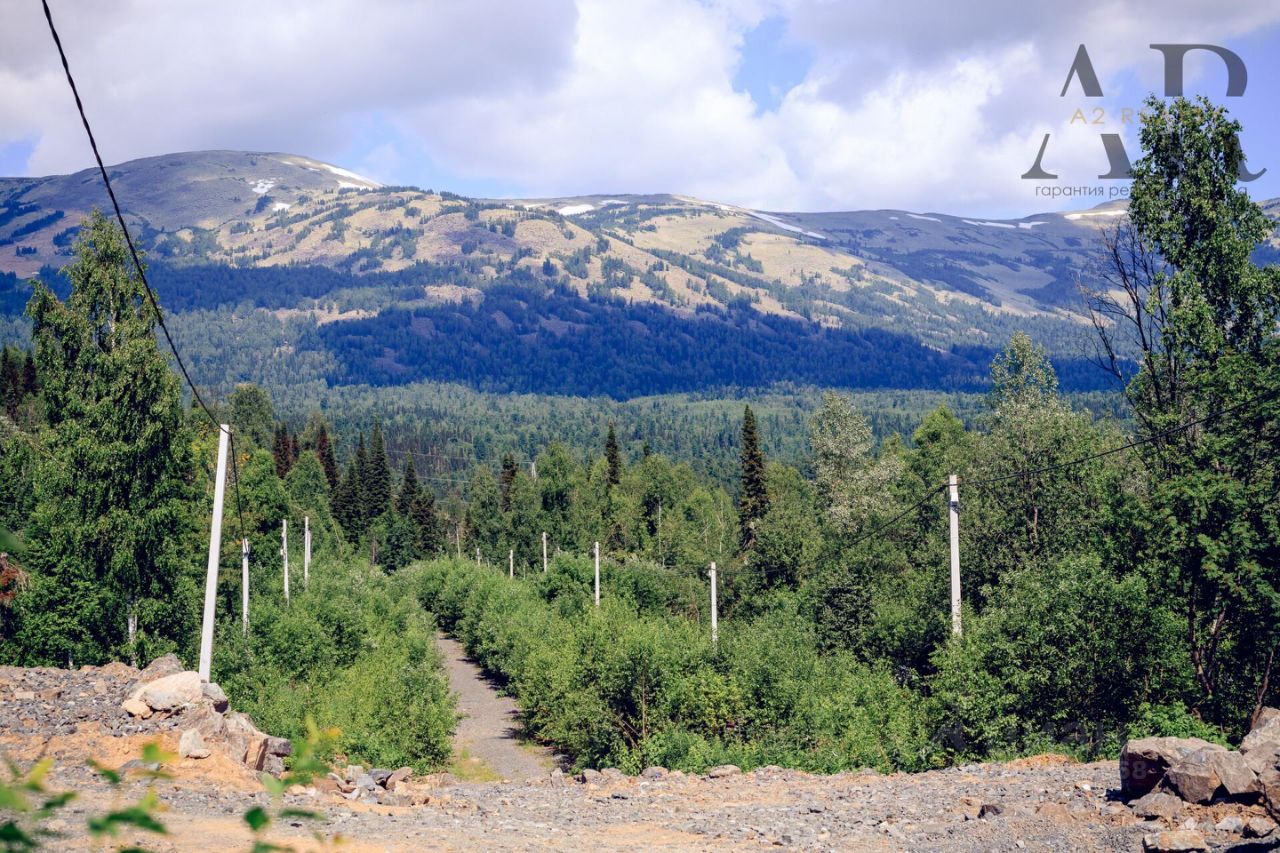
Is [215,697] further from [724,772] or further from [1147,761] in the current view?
[1147,761]

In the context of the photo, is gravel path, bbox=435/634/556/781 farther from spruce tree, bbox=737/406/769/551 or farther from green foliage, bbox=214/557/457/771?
spruce tree, bbox=737/406/769/551

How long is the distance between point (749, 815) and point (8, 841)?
45.0 feet

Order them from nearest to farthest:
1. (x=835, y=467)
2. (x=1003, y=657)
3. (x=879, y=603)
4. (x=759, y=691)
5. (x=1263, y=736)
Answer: (x=1263, y=736) < (x=1003, y=657) < (x=759, y=691) < (x=879, y=603) < (x=835, y=467)

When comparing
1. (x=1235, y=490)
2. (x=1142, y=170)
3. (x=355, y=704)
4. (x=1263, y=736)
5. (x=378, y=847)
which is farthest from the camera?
(x=355, y=704)

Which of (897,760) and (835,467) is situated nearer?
(897,760)

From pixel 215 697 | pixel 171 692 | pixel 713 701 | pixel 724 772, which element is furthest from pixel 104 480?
pixel 724 772

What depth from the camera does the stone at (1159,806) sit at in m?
12.6

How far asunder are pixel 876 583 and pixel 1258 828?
3143 centimetres

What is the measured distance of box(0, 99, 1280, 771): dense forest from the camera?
72.9ft

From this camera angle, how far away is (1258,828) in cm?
1126

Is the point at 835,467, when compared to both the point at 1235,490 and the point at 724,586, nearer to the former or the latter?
the point at 724,586

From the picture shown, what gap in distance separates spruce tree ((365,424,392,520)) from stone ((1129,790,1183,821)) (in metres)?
103

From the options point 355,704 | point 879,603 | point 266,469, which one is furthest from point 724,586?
point 355,704

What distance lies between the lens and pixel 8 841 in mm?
2627
